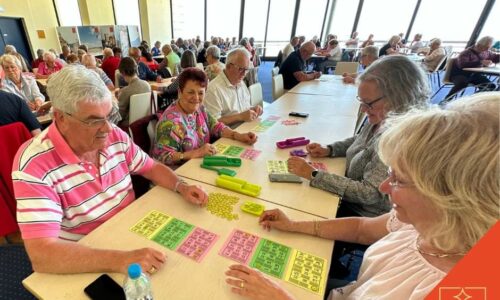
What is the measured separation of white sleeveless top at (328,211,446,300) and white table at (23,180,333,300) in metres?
0.14

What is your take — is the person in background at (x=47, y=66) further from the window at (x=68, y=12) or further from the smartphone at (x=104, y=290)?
the smartphone at (x=104, y=290)

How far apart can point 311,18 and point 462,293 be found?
12658 millimetres

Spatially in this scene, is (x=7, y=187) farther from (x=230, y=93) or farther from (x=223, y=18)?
(x=223, y=18)

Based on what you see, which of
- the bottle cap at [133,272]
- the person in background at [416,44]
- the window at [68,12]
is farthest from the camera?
the person in background at [416,44]

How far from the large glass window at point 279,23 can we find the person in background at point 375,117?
11409mm

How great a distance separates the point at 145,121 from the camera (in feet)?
6.18

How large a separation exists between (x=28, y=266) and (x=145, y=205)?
0.65 meters

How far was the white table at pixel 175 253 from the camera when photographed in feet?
2.55

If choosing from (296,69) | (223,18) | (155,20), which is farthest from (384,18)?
(155,20)

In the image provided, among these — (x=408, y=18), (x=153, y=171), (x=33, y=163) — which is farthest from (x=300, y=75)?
(x=408, y=18)

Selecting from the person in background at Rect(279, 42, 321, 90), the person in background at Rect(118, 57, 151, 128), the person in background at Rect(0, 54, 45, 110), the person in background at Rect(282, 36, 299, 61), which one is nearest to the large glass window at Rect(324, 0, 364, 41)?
the person in background at Rect(282, 36, 299, 61)

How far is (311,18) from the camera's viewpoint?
36.5 feet

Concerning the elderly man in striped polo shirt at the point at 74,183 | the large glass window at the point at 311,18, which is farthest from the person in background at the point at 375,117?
the large glass window at the point at 311,18

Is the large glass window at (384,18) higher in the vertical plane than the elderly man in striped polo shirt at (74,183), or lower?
higher
